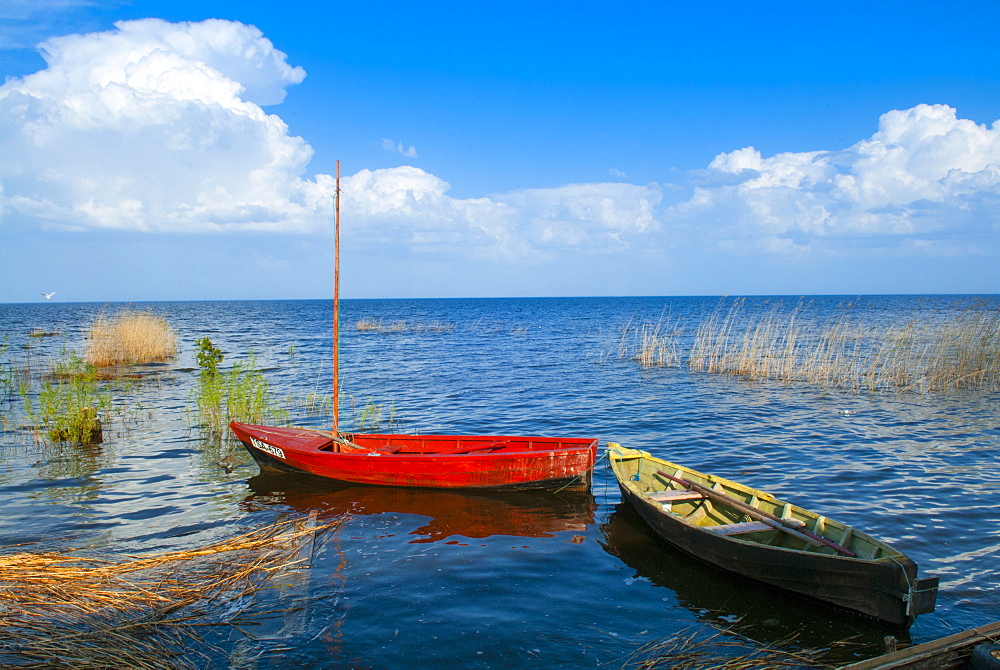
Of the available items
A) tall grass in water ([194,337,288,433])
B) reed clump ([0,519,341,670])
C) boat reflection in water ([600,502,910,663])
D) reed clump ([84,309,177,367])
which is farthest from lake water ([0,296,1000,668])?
reed clump ([84,309,177,367])

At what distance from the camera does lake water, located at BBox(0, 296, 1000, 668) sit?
611cm

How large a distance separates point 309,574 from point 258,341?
35051mm

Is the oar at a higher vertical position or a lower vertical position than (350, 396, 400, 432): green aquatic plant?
higher

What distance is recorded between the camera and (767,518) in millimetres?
7465

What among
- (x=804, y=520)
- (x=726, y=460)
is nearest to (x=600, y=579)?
(x=804, y=520)

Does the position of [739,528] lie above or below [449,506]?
above

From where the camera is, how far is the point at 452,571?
7.55 meters

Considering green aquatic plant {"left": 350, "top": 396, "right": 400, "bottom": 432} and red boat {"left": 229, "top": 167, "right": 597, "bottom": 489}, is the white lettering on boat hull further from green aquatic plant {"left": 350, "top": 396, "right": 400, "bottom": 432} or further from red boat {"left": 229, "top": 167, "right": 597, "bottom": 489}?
green aquatic plant {"left": 350, "top": 396, "right": 400, "bottom": 432}

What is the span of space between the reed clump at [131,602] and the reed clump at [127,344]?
66.3 ft

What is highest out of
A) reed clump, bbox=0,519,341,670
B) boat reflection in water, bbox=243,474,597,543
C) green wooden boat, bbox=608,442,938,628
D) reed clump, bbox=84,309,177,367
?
reed clump, bbox=84,309,177,367

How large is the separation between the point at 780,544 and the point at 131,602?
7.18 metres

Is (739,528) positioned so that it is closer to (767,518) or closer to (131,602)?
(767,518)

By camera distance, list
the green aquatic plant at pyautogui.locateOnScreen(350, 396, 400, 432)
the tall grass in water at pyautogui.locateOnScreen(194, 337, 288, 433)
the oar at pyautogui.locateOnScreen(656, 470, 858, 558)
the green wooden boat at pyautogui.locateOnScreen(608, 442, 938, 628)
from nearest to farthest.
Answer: the green wooden boat at pyautogui.locateOnScreen(608, 442, 938, 628)
the oar at pyautogui.locateOnScreen(656, 470, 858, 558)
the tall grass in water at pyautogui.locateOnScreen(194, 337, 288, 433)
the green aquatic plant at pyautogui.locateOnScreen(350, 396, 400, 432)

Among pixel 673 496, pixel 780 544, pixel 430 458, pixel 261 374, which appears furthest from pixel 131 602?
pixel 261 374
